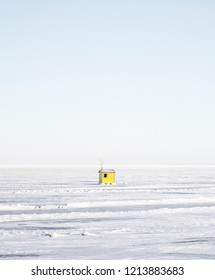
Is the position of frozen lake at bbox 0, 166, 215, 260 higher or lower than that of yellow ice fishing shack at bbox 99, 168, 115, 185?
lower

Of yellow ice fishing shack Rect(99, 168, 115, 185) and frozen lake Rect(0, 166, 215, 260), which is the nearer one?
frozen lake Rect(0, 166, 215, 260)

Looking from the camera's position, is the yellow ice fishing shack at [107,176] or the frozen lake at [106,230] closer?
the frozen lake at [106,230]

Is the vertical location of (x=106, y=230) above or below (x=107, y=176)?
below

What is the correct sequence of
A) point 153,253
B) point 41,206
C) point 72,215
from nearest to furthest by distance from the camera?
point 153,253
point 72,215
point 41,206

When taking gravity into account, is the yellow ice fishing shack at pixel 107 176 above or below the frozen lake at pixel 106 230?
above

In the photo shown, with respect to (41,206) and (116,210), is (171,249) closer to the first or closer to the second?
(116,210)

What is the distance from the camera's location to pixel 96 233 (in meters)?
14.9

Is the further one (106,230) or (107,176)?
(107,176)

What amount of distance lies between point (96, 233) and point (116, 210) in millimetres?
6915
